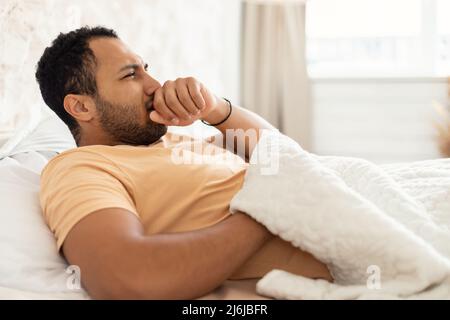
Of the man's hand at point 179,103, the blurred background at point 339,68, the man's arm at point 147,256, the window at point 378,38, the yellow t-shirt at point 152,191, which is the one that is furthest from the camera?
the window at point 378,38

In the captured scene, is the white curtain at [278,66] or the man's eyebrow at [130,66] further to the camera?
the white curtain at [278,66]

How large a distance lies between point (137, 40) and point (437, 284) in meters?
1.95

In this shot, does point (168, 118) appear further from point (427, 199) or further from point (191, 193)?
point (427, 199)

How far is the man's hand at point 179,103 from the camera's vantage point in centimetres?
120

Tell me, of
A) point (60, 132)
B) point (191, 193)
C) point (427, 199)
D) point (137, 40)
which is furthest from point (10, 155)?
point (137, 40)

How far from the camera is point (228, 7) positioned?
3.71m

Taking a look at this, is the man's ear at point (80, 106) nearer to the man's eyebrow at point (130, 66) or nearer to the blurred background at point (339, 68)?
the man's eyebrow at point (130, 66)

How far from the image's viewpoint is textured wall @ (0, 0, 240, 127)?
154 cm

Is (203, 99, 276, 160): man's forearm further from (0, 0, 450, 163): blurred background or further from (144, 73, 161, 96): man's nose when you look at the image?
(0, 0, 450, 163): blurred background

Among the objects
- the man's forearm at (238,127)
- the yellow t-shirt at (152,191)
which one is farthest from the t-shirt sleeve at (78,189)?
the man's forearm at (238,127)

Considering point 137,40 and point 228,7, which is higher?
point 228,7

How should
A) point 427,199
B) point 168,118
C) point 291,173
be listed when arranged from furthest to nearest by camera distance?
1. point 168,118
2. point 427,199
3. point 291,173

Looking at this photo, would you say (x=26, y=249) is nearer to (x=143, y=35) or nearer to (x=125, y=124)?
(x=125, y=124)

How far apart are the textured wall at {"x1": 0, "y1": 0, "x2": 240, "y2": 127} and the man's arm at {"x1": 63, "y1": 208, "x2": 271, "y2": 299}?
85cm
